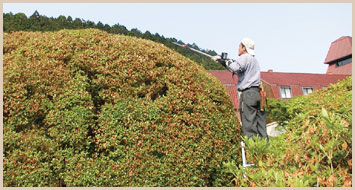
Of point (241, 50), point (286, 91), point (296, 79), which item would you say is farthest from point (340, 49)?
point (241, 50)

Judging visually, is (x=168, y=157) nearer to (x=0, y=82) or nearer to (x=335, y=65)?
(x=0, y=82)

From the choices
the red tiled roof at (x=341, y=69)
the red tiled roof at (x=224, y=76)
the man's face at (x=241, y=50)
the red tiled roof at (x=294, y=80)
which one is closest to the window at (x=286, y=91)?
the red tiled roof at (x=294, y=80)

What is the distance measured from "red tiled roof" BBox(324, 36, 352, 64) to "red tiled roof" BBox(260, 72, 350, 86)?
575cm

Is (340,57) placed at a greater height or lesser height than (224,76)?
greater

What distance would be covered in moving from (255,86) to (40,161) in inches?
128

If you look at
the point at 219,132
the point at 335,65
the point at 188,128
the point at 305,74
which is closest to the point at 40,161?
the point at 188,128

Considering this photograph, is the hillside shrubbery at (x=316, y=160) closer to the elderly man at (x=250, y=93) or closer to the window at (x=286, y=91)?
the elderly man at (x=250, y=93)

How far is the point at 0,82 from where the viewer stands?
12.2 feet

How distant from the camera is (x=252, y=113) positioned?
16.1 ft

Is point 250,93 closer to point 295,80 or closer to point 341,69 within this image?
point 295,80

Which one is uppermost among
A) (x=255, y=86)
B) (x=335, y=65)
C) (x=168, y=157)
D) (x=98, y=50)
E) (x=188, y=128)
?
(x=335, y=65)

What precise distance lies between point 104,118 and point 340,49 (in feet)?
155

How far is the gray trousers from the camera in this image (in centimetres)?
482

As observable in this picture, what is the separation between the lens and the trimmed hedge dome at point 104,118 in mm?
3691
